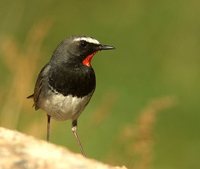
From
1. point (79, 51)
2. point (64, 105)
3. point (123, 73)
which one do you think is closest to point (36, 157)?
point (64, 105)

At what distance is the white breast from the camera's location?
862 centimetres

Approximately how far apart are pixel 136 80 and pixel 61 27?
1950 millimetres

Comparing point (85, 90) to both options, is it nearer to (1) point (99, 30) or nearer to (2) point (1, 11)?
(2) point (1, 11)

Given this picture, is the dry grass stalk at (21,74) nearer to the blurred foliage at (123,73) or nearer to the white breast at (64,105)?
the blurred foliage at (123,73)

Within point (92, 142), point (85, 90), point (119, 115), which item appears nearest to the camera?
point (85, 90)

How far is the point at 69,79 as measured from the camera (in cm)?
866

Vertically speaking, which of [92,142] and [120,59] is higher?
[120,59]

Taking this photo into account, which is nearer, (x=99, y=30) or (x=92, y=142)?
(x=92, y=142)

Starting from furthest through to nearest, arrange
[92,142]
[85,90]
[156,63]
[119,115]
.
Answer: [156,63] → [119,115] → [92,142] → [85,90]

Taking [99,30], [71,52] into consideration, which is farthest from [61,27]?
[71,52]

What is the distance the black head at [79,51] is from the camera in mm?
8773

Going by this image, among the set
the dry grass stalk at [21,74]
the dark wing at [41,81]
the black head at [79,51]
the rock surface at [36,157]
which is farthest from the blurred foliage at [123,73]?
the rock surface at [36,157]

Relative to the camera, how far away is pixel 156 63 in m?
15.2

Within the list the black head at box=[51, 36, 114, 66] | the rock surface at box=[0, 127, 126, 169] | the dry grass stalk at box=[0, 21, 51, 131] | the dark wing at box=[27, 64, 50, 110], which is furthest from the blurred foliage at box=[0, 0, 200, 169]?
the rock surface at box=[0, 127, 126, 169]
